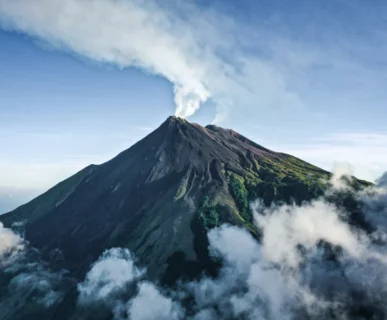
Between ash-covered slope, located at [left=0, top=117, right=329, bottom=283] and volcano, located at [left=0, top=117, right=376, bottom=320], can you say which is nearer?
volcano, located at [left=0, top=117, right=376, bottom=320]

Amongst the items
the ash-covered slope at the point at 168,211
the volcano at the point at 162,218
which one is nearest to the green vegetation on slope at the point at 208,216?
the ash-covered slope at the point at 168,211

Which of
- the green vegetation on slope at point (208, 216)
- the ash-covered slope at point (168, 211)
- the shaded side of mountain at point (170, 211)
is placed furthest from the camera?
the green vegetation on slope at point (208, 216)

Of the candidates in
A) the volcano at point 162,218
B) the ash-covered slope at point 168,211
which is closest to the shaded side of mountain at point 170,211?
the ash-covered slope at point 168,211

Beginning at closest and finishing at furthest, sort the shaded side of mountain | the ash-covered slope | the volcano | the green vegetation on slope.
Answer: the volcano < the shaded side of mountain < the ash-covered slope < the green vegetation on slope

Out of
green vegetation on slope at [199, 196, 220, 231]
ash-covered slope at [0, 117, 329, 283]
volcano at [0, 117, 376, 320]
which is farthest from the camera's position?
green vegetation on slope at [199, 196, 220, 231]

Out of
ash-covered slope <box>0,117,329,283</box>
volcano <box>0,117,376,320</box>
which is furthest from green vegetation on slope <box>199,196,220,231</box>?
volcano <box>0,117,376,320</box>

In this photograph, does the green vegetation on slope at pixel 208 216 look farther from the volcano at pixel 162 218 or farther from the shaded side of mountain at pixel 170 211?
the volcano at pixel 162 218

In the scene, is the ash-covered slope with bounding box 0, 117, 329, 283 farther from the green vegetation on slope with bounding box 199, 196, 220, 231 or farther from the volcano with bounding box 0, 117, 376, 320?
the volcano with bounding box 0, 117, 376, 320

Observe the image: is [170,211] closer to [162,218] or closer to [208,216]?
[162,218]

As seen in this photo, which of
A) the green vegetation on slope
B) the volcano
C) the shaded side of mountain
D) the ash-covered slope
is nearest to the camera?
the volcano

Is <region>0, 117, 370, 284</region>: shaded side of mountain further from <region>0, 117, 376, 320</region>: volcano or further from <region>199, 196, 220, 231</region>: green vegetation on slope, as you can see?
<region>0, 117, 376, 320</region>: volcano

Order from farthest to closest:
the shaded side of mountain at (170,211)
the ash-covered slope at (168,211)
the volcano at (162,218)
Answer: the ash-covered slope at (168,211) < the shaded side of mountain at (170,211) < the volcano at (162,218)

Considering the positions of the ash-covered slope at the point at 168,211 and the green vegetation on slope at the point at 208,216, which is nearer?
the ash-covered slope at the point at 168,211

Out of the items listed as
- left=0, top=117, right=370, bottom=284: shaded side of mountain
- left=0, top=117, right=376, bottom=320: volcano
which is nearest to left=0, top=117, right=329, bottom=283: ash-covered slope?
left=0, top=117, right=370, bottom=284: shaded side of mountain
